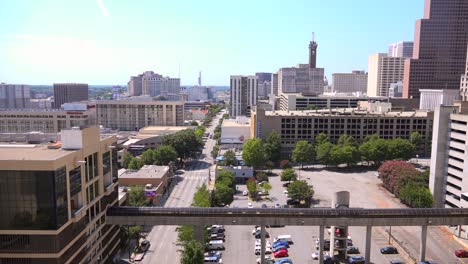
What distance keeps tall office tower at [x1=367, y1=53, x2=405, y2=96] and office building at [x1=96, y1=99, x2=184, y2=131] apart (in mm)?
72426

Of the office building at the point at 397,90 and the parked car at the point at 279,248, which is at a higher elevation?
the office building at the point at 397,90

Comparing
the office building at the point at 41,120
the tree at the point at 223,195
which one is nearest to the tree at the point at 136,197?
the tree at the point at 223,195

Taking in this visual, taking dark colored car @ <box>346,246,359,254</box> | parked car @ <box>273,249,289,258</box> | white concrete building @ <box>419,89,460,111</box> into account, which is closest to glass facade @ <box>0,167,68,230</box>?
parked car @ <box>273,249,289,258</box>

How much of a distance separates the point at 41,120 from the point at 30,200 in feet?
203

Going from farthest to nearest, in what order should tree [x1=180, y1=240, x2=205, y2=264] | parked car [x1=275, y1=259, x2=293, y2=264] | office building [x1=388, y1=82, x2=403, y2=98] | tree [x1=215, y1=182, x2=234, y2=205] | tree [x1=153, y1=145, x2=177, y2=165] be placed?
office building [x1=388, y1=82, x2=403, y2=98]
tree [x1=153, y1=145, x2=177, y2=165]
tree [x1=215, y1=182, x2=234, y2=205]
parked car [x1=275, y1=259, x2=293, y2=264]
tree [x1=180, y1=240, x2=205, y2=264]

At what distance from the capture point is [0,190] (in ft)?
63.7

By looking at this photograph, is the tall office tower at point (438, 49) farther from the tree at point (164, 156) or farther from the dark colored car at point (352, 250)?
the dark colored car at point (352, 250)

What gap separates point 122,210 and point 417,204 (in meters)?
27.3

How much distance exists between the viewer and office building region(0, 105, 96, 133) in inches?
2945

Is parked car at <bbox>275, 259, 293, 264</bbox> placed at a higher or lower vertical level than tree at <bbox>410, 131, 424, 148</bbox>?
lower

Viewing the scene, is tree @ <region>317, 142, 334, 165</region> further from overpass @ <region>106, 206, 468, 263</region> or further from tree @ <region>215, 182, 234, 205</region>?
overpass @ <region>106, 206, 468, 263</region>

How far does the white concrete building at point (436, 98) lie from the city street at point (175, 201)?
1924 inches

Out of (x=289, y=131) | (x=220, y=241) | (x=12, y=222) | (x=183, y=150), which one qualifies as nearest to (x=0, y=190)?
(x=12, y=222)

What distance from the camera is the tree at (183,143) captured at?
206 feet
